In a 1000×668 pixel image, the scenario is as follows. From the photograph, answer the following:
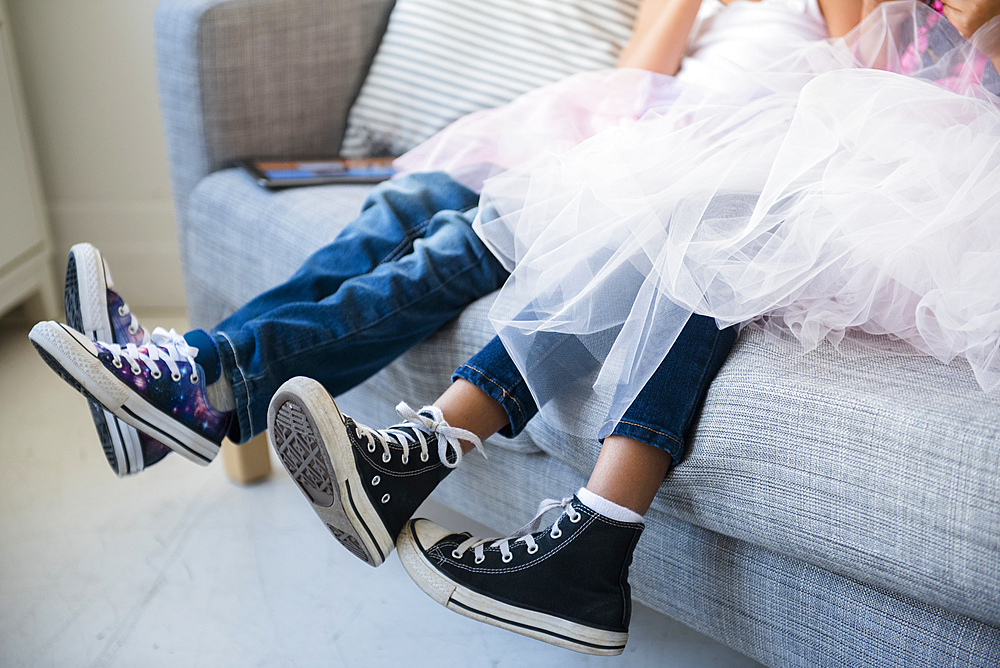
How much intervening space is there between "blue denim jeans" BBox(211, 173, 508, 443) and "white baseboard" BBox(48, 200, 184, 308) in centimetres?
109

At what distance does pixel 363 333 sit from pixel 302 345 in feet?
0.20

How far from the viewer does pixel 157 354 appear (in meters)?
0.77

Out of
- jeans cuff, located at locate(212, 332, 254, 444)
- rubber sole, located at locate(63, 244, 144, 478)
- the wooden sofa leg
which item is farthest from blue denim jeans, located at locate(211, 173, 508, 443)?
the wooden sofa leg

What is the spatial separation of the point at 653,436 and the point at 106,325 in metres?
0.56

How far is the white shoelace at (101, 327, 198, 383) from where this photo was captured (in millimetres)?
745

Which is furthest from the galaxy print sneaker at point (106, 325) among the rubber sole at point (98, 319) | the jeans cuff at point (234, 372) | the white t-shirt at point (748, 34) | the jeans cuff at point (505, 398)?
the white t-shirt at point (748, 34)

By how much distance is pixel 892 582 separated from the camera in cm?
60

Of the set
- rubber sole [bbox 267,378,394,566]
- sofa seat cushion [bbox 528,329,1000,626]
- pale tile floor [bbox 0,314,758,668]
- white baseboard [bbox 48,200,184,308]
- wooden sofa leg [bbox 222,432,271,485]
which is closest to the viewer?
sofa seat cushion [bbox 528,329,1000,626]

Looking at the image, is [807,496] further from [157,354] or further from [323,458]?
[157,354]

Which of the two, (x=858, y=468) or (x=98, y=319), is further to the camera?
(x=98, y=319)

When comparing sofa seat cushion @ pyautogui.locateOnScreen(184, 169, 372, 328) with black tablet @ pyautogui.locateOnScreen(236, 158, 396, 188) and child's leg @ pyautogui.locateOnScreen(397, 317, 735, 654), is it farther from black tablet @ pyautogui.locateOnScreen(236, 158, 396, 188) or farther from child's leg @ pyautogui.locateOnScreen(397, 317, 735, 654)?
child's leg @ pyautogui.locateOnScreen(397, 317, 735, 654)

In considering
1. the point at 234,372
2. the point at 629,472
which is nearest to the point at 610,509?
the point at 629,472

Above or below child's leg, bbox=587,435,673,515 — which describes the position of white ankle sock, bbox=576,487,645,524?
below

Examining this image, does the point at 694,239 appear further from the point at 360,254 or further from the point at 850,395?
the point at 360,254
